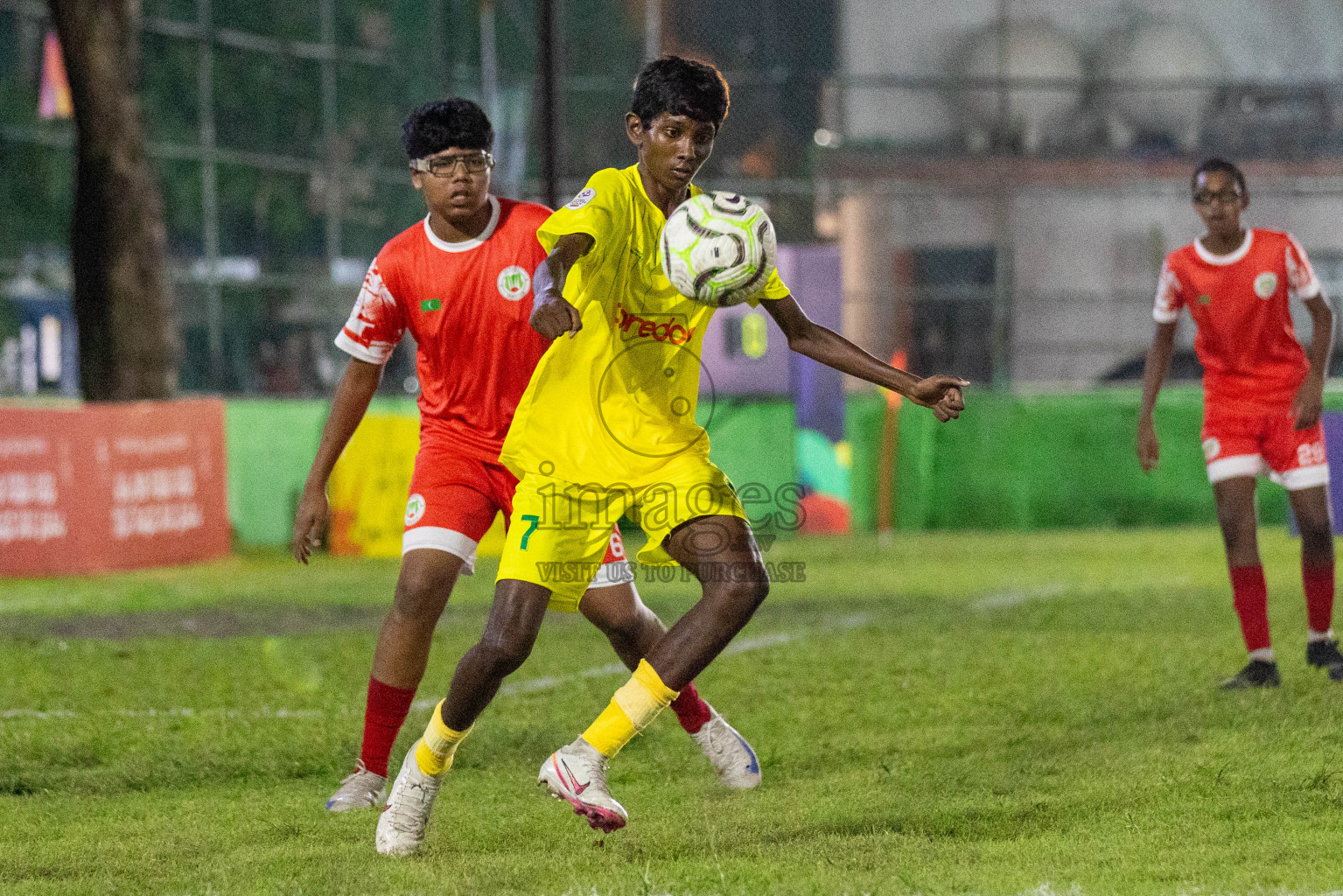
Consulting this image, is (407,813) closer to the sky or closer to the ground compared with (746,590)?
closer to the ground

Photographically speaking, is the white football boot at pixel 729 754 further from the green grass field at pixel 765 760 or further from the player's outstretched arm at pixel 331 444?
the player's outstretched arm at pixel 331 444

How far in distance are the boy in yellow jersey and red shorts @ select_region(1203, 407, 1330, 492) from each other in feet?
10.1

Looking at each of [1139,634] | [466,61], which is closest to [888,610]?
[1139,634]

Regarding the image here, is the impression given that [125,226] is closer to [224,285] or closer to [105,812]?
[224,285]

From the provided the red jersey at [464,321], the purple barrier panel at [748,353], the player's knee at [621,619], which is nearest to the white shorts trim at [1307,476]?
the player's knee at [621,619]

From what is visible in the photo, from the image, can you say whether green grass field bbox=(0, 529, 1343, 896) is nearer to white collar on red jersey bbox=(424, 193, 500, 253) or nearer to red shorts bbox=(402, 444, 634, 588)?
red shorts bbox=(402, 444, 634, 588)

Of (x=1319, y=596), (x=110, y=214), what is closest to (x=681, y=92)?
(x=1319, y=596)

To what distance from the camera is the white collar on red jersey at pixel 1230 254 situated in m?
7.27

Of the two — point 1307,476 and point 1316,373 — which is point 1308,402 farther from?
point 1307,476

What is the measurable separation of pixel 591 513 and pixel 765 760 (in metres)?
1.55

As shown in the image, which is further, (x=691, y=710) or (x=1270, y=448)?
(x=1270, y=448)

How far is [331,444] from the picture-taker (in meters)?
5.20

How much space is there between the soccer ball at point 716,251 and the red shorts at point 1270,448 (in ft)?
11.2

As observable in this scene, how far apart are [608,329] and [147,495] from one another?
9629mm
